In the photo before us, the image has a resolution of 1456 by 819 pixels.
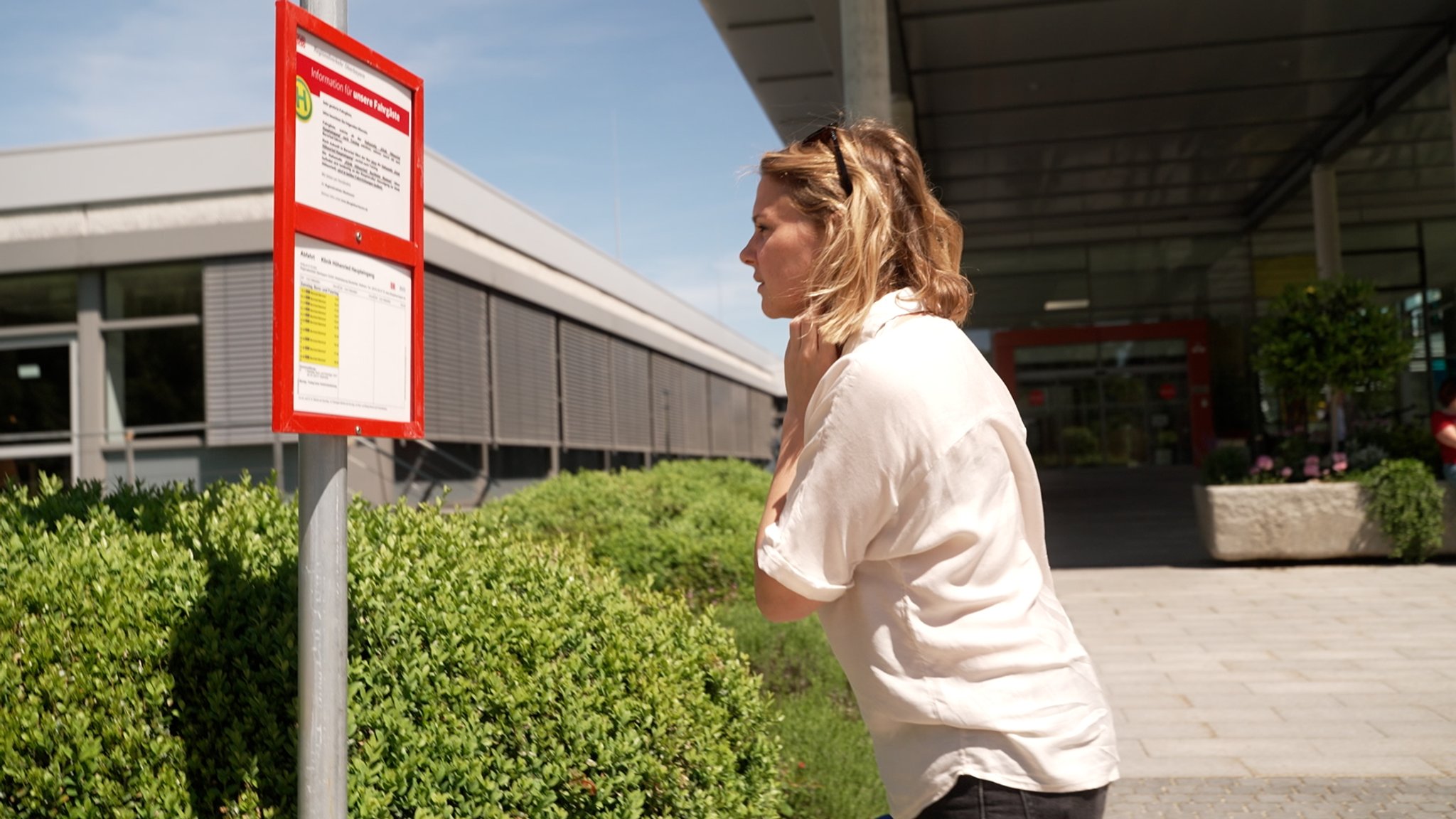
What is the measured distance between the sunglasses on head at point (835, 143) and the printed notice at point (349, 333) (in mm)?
891

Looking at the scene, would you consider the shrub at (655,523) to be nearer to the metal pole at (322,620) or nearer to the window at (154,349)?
the metal pole at (322,620)

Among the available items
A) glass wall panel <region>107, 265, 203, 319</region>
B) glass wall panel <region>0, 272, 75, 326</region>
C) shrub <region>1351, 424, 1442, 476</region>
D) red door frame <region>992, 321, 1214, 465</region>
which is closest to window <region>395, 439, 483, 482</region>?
glass wall panel <region>107, 265, 203, 319</region>

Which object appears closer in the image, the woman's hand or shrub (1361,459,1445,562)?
the woman's hand

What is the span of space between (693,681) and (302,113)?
2061mm

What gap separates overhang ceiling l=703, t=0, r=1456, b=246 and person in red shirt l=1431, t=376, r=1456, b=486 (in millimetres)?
5847

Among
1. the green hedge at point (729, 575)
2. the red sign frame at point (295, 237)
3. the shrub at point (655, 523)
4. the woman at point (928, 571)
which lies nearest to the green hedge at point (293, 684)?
the red sign frame at point (295, 237)

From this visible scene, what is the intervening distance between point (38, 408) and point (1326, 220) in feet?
74.7

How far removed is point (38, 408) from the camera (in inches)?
722

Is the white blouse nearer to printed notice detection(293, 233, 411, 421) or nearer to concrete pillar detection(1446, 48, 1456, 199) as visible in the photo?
printed notice detection(293, 233, 411, 421)

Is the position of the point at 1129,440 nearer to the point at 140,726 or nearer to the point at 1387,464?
the point at 1387,464

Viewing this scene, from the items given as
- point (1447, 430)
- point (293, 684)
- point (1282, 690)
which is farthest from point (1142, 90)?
point (293, 684)

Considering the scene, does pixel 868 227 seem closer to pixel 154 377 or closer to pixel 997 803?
pixel 997 803

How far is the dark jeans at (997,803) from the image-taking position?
5.33 feet

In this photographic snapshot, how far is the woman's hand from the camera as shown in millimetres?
1798
